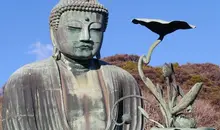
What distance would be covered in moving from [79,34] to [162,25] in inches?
47.2

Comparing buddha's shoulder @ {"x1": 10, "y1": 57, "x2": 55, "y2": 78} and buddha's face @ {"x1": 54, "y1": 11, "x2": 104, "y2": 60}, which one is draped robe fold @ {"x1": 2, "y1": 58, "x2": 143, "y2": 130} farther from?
buddha's face @ {"x1": 54, "y1": 11, "x2": 104, "y2": 60}

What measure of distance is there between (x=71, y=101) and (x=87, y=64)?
48cm

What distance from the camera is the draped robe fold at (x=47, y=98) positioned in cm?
570

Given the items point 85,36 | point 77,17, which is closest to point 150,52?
point 85,36

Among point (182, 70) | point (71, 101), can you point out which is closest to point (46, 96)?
point (71, 101)

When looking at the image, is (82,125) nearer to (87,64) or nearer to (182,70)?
(87,64)

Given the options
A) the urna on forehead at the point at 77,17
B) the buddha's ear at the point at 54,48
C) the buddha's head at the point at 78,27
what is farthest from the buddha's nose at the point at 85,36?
the buddha's ear at the point at 54,48

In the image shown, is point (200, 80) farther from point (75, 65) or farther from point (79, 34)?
point (79, 34)

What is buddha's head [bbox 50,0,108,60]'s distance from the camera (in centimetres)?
588

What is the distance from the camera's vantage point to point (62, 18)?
234 inches

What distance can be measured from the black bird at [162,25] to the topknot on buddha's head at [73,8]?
1136mm

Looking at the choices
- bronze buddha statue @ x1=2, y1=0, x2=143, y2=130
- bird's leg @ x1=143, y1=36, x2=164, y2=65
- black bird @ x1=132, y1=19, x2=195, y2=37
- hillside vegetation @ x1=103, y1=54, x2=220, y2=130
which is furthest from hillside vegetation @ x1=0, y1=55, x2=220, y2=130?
bird's leg @ x1=143, y1=36, x2=164, y2=65

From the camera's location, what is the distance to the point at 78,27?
232 inches

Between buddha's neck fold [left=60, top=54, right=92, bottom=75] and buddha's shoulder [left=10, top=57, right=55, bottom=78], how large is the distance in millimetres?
141
